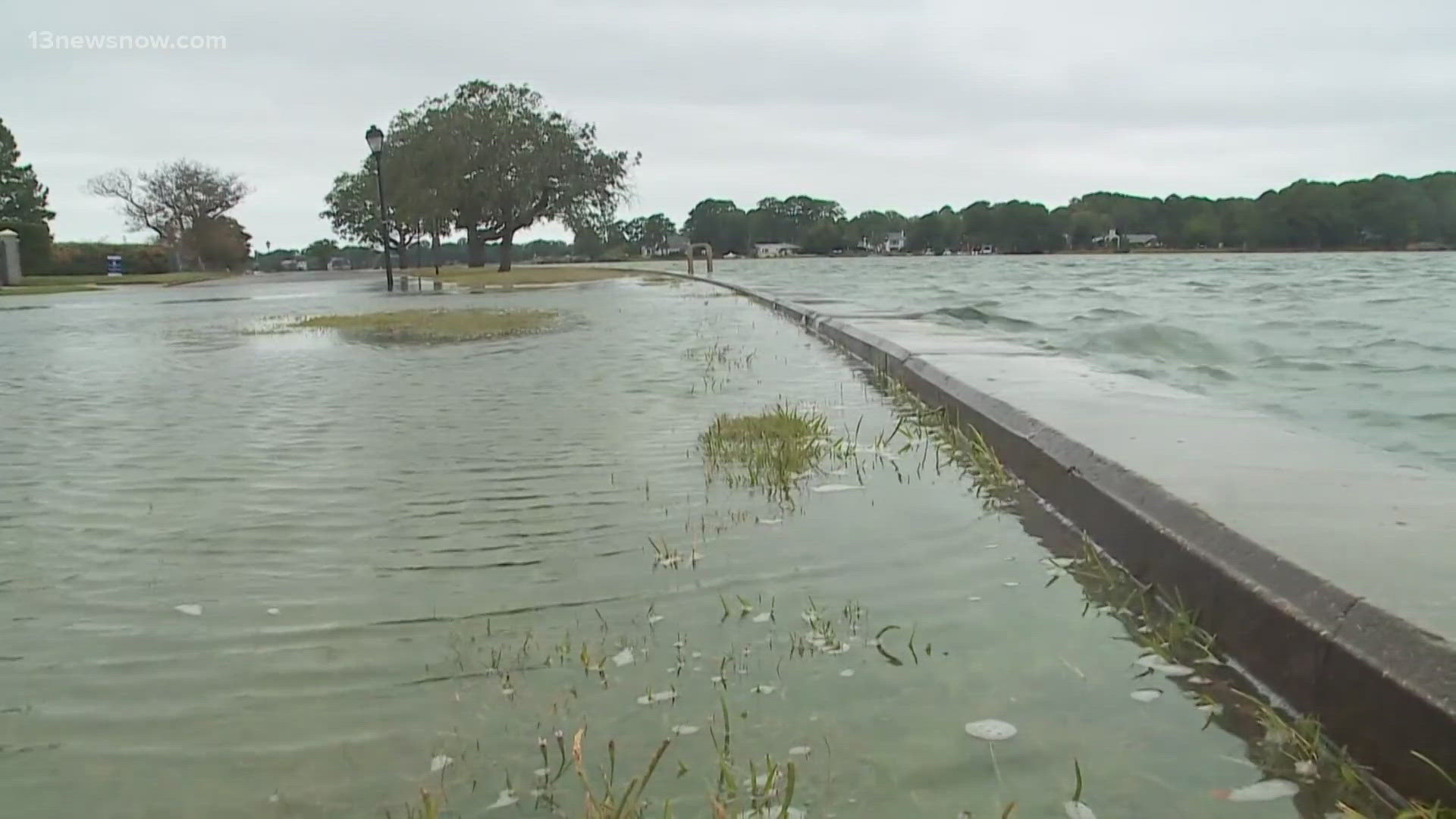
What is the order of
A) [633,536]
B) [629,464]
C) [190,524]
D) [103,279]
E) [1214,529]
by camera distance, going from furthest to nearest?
[103,279] → [629,464] → [190,524] → [633,536] → [1214,529]

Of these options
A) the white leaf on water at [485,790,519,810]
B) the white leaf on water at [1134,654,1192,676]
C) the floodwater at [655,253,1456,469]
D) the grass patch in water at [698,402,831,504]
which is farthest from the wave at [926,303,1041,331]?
the white leaf on water at [485,790,519,810]

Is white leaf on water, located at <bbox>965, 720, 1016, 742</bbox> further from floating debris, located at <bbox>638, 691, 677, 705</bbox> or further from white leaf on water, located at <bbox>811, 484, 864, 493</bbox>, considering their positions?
white leaf on water, located at <bbox>811, 484, 864, 493</bbox>

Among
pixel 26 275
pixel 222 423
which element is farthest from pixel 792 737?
pixel 26 275

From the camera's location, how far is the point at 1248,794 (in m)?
1.83

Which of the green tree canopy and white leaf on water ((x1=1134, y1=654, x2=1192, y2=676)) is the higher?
the green tree canopy

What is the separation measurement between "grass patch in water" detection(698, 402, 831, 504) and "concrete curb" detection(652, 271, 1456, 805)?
3.54 feet

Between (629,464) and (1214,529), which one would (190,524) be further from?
(1214,529)

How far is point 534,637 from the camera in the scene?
262 centimetres

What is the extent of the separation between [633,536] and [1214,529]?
1.75 meters

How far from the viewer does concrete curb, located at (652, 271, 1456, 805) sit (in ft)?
5.74

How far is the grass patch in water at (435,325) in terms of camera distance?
1231 centimetres

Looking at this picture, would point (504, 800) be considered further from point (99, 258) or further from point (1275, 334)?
point (99, 258)

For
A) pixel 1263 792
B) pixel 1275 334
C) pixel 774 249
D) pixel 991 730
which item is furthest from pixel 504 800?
pixel 774 249

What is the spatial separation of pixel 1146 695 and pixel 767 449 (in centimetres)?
266
